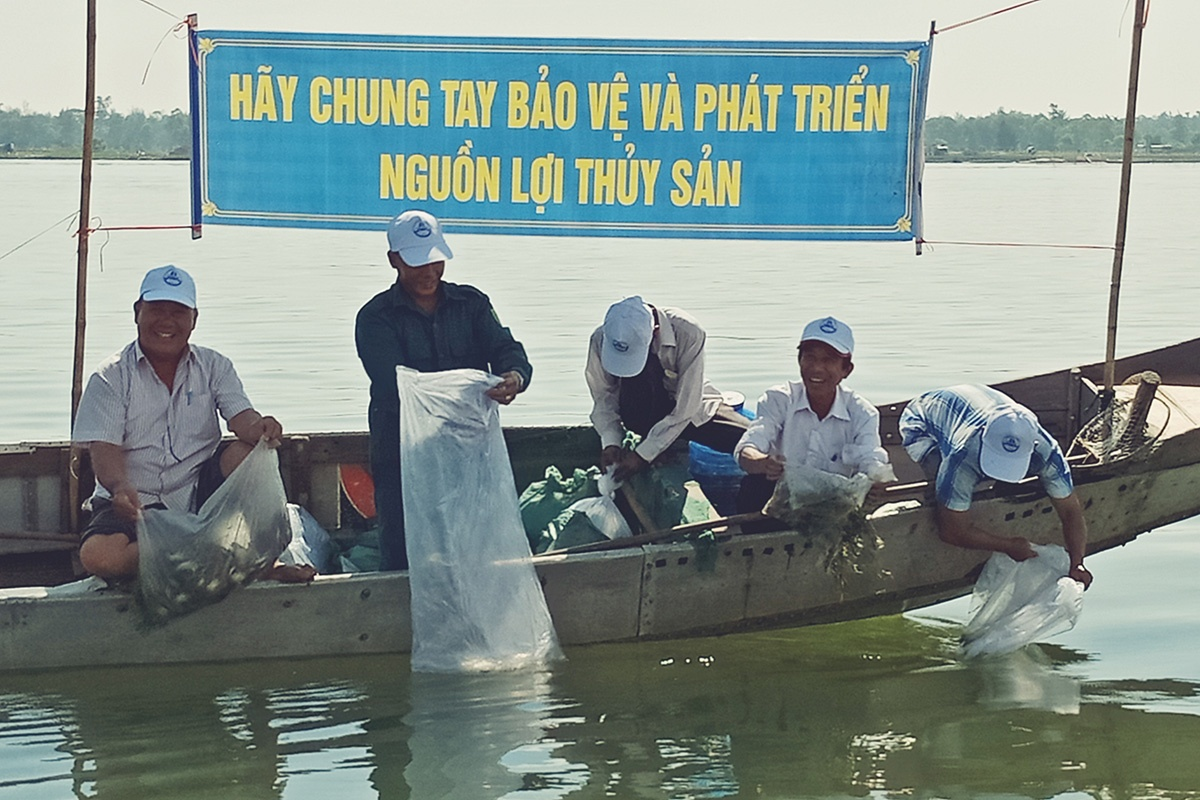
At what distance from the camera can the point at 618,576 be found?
6035 mm

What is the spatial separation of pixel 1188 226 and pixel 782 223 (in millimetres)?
28643

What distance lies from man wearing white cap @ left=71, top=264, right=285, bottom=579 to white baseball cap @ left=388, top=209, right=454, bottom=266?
A: 766mm

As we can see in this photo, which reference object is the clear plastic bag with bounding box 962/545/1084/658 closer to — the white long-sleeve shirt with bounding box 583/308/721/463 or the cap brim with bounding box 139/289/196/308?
the white long-sleeve shirt with bounding box 583/308/721/463

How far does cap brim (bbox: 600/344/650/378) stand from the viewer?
6082mm

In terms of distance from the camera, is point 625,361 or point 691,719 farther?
point 625,361

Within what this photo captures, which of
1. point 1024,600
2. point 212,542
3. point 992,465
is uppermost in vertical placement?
point 992,465

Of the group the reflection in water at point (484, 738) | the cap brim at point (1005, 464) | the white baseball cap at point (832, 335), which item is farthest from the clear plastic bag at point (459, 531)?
the cap brim at point (1005, 464)

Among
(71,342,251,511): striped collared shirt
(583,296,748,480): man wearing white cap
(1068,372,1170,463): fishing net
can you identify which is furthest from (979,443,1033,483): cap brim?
(71,342,251,511): striped collared shirt

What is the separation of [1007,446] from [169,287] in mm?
3124

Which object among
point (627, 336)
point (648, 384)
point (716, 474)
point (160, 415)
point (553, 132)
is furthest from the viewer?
point (553, 132)

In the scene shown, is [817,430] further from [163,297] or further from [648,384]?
[163,297]

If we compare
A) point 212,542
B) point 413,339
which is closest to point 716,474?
point 413,339

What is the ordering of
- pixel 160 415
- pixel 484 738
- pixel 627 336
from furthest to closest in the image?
pixel 627 336
pixel 160 415
pixel 484 738

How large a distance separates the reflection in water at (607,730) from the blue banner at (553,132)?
6.63ft
